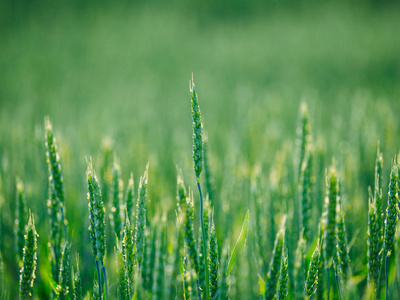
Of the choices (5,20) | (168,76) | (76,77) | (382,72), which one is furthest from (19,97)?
(382,72)

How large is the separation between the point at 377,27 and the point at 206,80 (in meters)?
2.20

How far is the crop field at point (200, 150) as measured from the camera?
0.49 metres

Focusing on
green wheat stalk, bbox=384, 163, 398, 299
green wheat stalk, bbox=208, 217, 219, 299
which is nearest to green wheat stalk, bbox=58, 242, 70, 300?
green wheat stalk, bbox=208, 217, 219, 299

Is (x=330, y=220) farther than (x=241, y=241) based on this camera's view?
No

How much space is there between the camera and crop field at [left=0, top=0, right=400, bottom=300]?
492 millimetres

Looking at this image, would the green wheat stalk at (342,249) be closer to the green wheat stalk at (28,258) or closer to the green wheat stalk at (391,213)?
the green wheat stalk at (391,213)

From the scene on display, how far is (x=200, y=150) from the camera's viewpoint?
1.56 feet

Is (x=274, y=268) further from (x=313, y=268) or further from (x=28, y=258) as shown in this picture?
(x=28, y=258)

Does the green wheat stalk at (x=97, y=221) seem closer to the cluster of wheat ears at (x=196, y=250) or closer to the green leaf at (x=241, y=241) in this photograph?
the cluster of wheat ears at (x=196, y=250)

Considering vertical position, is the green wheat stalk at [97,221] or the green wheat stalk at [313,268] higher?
the green wheat stalk at [97,221]

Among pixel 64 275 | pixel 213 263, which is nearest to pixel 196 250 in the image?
pixel 213 263

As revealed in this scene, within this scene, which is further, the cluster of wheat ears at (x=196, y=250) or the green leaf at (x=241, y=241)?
the green leaf at (x=241, y=241)

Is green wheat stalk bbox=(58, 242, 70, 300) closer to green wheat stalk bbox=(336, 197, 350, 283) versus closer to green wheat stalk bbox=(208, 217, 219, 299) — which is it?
green wheat stalk bbox=(208, 217, 219, 299)

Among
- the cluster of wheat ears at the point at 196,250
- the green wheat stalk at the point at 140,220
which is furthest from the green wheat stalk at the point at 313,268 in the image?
the green wheat stalk at the point at 140,220
